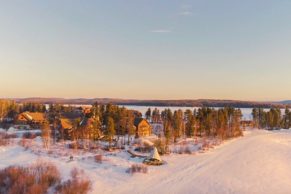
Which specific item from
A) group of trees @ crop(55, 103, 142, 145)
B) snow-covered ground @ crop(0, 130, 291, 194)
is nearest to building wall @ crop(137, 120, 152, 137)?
group of trees @ crop(55, 103, 142, 145)

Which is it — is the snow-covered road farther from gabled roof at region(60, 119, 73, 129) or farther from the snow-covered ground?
gabled roof at region(60, 119, 73, 129)

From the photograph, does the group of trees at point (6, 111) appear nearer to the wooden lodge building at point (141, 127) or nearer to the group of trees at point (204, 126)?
the wooden lodge building at point (141, 127)

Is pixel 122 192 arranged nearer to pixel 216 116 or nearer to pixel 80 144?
pixel 80 144

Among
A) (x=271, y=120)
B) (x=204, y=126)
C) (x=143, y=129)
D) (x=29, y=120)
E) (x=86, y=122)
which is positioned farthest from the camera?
(x=271, y=120)

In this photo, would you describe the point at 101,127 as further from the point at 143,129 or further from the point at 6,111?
the point at 6,111

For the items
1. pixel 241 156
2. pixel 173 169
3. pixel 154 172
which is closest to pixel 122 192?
pixel 154 172

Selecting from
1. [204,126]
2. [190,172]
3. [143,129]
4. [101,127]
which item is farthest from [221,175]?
[204,126]

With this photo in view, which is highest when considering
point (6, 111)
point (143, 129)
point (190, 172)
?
point (6, 111)

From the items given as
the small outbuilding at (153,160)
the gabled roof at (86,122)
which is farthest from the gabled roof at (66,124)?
the small outbuilding at (153,160)
